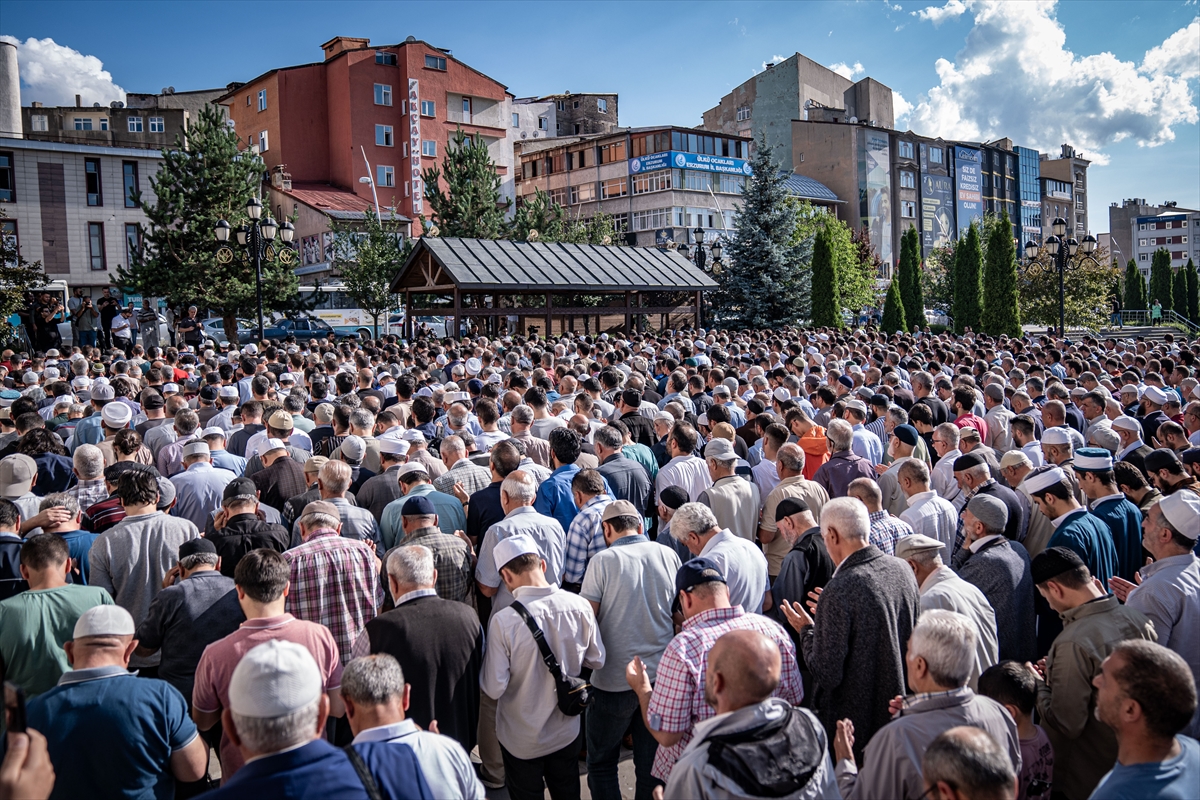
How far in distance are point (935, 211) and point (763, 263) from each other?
183 ft

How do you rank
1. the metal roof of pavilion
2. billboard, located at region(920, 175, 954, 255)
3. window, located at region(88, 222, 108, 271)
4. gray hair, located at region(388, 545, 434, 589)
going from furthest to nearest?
billboard, located at region(920, 175, 954, 255) → window, located at region(88, 222, 108, 271) → the metal roof of pavilion → gray hair, located at region(388, 545, 434, 589)

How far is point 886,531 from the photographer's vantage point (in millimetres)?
4980

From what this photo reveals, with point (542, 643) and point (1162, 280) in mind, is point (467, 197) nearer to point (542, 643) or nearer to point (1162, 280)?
point (542, 643)

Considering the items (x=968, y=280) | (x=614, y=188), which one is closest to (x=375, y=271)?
(x=968, y=280)

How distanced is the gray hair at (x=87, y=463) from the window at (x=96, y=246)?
4145 centimetres

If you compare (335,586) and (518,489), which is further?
(518,489)

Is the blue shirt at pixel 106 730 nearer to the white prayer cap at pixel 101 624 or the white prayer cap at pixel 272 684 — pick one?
the white prayer cap at pixel 101 624

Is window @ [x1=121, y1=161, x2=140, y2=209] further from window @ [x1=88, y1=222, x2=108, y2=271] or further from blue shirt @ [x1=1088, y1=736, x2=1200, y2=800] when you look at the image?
blue shirt @ [x1=1088, y1=736, x2=1200, y2=800]

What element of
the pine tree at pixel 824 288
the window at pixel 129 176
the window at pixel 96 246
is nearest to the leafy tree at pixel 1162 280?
the pine tree at pixel 824 288

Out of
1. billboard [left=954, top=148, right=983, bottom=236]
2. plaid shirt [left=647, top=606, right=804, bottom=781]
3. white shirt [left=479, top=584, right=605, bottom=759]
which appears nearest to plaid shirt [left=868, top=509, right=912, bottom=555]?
plaid shirt [left=647, top=606, right=804, bottom=781]

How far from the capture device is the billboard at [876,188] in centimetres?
7206

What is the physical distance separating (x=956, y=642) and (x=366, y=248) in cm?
3163

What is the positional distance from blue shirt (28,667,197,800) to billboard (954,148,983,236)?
293 ft

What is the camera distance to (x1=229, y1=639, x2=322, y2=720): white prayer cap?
247 centimetres
